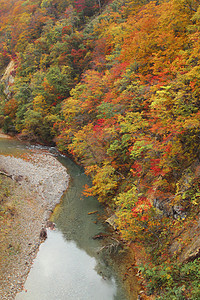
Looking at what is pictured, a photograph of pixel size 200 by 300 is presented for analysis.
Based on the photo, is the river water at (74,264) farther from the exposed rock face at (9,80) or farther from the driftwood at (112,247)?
the exposed rock face at (9,80)

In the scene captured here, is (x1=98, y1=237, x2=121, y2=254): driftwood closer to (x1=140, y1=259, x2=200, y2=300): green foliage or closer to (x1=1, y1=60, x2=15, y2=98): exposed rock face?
(x1=140, y1=259, x2=200, y2=300): green foliage

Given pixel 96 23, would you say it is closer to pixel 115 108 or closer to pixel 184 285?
pixel 115 108

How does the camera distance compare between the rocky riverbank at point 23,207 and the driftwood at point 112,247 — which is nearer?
the rocky riverbank at point 23,207

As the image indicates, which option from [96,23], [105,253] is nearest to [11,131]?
[96,23]

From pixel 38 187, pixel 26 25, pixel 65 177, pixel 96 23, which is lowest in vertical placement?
pixel 65 177

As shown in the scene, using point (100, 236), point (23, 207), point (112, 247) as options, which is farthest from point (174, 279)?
point (23, 207)

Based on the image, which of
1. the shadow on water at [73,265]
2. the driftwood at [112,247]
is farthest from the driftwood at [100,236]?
the driftwood at [112,247]

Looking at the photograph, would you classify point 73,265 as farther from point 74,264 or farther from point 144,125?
point 144,125
